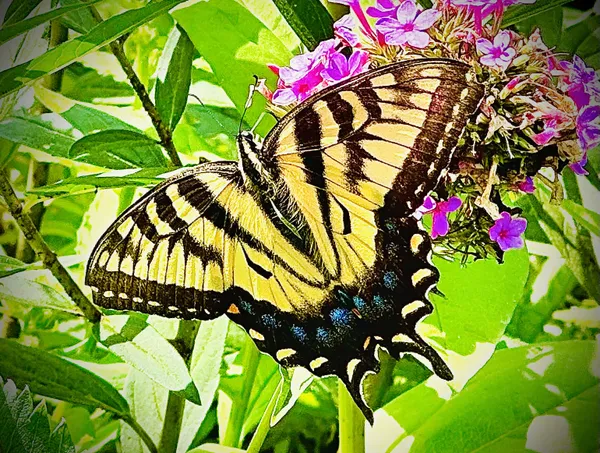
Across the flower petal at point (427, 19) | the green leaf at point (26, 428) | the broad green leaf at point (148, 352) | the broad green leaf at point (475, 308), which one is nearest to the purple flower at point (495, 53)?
the flower petal at point (427, 19)

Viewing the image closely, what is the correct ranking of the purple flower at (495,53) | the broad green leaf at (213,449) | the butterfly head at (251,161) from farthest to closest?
the broad green leaf at (213,449), the butterfly head at (251,161), the purple flower at (495,53)

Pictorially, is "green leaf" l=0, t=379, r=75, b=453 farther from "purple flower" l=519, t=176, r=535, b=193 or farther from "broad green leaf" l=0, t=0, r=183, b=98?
"purple flower" l=519, t=176, r=535, b=193

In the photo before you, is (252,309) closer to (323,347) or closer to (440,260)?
(323,347)

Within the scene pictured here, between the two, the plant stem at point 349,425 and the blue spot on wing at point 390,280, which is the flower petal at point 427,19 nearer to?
the blue spot on wing at point 390,280

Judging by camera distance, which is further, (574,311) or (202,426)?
(202,426)

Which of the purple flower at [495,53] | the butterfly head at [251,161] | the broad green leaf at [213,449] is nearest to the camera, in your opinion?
the purple flower at [495,53]

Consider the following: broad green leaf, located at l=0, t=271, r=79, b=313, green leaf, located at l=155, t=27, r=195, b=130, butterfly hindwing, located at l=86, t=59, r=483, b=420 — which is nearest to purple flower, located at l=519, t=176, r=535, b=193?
butterfly hindwing, located at l=86, t=59, r=483, b=420

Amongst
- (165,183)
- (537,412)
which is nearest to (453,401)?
(537,412)
